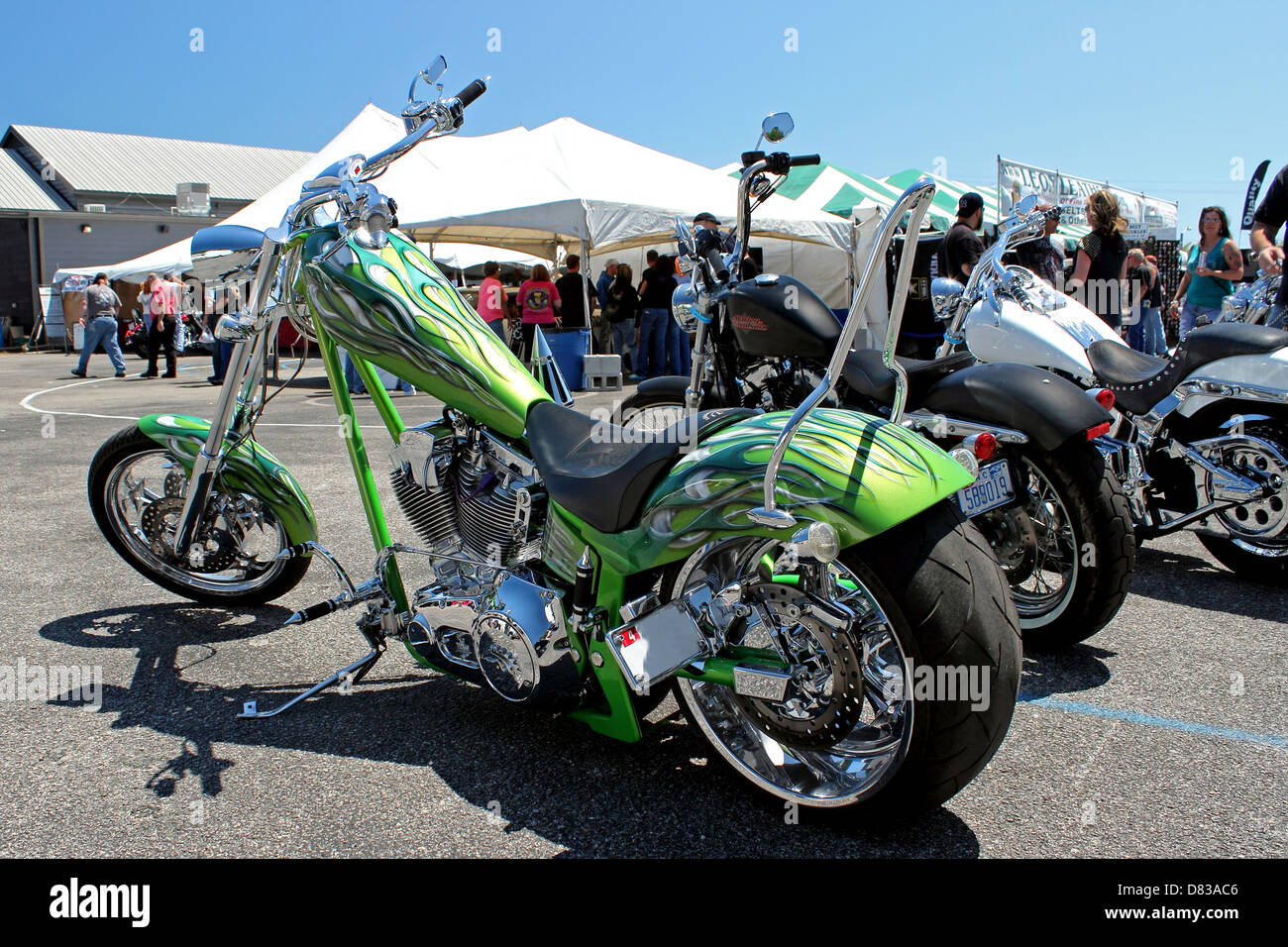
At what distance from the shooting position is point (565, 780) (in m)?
2.53

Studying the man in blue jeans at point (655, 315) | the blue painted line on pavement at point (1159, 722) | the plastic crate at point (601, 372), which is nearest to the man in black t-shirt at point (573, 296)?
the man in blue jeans at point (655, 315)

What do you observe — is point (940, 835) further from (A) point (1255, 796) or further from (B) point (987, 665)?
(A) point (1255, 796)

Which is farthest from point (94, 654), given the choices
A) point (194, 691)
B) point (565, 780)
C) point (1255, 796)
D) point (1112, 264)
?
point (1112, 264)

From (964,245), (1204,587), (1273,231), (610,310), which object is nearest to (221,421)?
(1204,587)

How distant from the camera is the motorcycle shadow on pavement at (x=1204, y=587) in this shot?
3914mm

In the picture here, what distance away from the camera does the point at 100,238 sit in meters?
34.0

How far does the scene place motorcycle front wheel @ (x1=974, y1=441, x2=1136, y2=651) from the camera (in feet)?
10.7

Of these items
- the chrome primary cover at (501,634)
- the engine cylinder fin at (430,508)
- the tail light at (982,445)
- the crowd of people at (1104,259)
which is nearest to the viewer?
the chrome primary cover at (501,634)

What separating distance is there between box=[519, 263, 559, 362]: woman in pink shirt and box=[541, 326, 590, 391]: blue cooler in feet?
0.99

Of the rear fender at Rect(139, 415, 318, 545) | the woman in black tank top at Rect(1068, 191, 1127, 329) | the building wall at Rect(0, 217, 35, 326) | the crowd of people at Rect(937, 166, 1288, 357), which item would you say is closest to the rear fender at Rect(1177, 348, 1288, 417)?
the crowd of people at Rect(937, 166, 1288, 357)

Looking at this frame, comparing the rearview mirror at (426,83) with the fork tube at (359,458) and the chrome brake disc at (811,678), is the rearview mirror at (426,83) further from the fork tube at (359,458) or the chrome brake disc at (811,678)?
the chrome brake disc at (811,678)

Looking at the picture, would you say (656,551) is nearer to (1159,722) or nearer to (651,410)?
(1159,722)

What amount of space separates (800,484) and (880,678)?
0.49 metres
